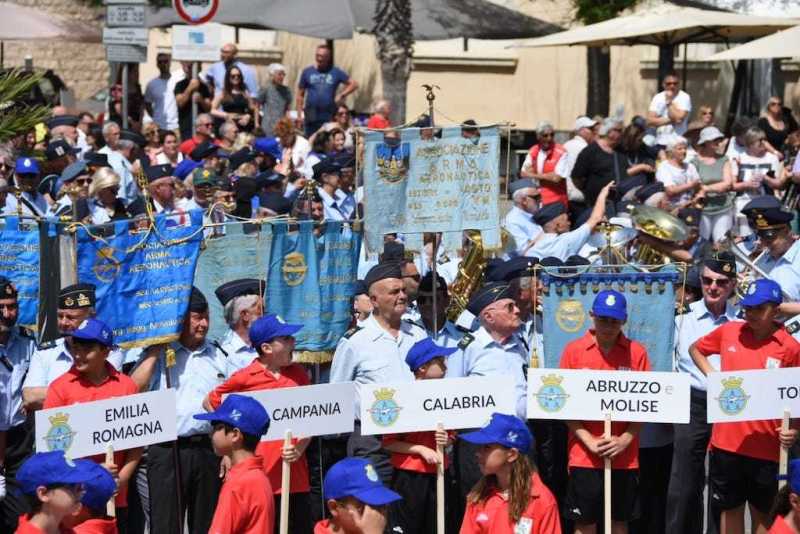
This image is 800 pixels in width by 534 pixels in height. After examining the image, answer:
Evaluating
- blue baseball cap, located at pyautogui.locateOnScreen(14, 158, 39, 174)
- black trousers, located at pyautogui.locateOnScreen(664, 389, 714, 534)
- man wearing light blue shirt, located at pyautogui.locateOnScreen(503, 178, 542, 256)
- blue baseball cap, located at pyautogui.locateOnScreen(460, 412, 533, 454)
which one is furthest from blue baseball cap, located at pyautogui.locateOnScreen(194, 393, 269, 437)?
man wearing light blue shirt, located at pyautogui.locateOnScreen(503, 178, 542, 256)

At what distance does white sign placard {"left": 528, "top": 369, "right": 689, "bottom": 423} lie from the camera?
962 centimetres

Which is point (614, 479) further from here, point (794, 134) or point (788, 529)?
point (794, 134)

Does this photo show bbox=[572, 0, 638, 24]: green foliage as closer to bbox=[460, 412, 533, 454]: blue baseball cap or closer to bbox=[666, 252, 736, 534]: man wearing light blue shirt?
bbox=[666, 252, 736, 534]: man wearing light blue shirt

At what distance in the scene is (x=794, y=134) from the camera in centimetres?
2073

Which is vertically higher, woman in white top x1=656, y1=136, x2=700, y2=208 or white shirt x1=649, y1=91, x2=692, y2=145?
white shirt x1=649, y1=91, x2=692, y2=145

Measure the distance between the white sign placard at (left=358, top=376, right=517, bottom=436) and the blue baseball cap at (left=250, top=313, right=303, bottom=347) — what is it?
0.53 metres

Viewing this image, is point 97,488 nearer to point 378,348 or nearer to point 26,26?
point 378,348

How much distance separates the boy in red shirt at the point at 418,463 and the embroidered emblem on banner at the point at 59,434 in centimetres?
194

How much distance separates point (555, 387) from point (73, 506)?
Answer: 3.31 metres

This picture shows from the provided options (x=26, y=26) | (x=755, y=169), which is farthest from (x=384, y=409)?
(x=26, y=26)

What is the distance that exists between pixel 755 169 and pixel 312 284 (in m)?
9.41

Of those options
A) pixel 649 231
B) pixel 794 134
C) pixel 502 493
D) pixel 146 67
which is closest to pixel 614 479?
pixel 502 493

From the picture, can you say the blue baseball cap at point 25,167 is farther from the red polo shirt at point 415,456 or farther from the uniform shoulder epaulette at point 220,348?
the red polo shirt at point 415,456

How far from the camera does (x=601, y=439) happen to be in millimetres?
9773
